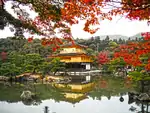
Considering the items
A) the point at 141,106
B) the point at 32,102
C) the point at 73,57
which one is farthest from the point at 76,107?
the point at 73,57

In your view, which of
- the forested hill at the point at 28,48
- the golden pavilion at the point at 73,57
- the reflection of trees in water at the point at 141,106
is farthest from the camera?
the forested hill at the point at 28,48

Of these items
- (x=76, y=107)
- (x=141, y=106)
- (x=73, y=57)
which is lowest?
(x=76, y=107)

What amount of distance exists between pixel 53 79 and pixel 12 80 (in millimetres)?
4070

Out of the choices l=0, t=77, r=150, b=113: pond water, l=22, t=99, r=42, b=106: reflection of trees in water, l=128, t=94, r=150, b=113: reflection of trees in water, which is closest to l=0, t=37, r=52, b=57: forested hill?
l=0, t=77, r=150, b=113: pond water

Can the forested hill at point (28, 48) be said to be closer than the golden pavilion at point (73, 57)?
No

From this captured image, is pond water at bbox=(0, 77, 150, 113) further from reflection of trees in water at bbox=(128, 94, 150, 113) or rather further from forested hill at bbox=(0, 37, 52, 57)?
forested hill at bbox=(0, 37, 52, 57)

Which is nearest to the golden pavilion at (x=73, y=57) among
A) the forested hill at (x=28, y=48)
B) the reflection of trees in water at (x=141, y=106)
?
the forested hill at (x=28, y=48)

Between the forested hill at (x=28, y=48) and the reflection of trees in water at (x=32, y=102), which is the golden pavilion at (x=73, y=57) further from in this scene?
the reflection of trees in water at (x=32, y=102)

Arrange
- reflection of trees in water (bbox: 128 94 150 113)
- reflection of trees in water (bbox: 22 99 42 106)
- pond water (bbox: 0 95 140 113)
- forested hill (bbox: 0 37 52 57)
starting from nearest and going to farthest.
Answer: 1. reflection of trees in water (bbox: 128 94 150 113)
2. pond water (bbox: 0 95 140 113)
3. reflection of trees in water (bbox: 22 99 42 106)
4. forested hill (bbox: 0 37 52 57)

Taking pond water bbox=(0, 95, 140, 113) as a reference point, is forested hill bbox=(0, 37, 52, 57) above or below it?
above

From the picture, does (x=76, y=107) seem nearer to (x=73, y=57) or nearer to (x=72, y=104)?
(x=72, y=104)

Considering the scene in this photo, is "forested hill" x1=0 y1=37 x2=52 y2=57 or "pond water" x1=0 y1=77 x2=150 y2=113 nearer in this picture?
"pond water" x1=0 y1=77 x2=150 y2=113

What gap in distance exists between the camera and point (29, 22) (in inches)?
276

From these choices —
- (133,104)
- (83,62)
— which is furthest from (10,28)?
(83,62)
